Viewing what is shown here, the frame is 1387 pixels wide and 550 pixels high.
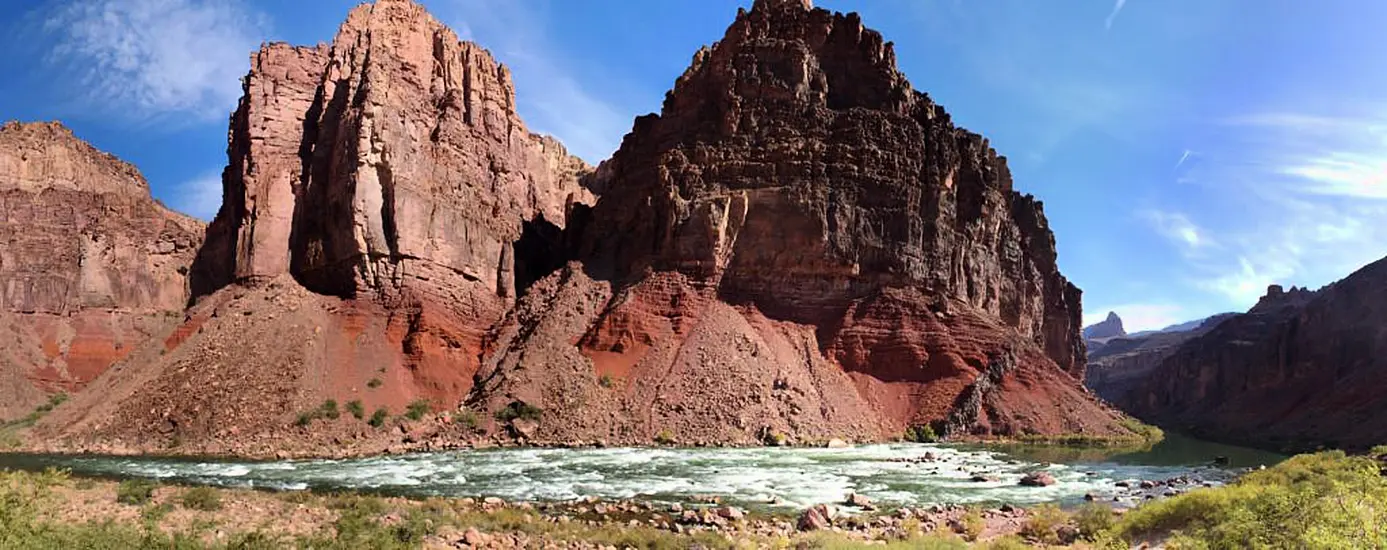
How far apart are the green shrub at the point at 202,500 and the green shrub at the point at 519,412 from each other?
23907 mm

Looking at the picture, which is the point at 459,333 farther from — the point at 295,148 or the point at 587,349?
the point at 295,148

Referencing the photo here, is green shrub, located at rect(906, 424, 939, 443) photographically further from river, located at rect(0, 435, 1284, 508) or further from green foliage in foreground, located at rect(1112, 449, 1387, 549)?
green foliage in foreground, located at rect(1112, 449, 1387, 549)

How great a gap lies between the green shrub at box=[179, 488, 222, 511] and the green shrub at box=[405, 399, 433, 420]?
80.0ft

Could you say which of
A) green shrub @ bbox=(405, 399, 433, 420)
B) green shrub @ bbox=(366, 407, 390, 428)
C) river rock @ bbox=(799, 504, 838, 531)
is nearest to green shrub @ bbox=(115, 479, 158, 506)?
river rock @ bbox=(799, 504, 838, 531)

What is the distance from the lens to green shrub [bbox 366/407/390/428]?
45.0 m

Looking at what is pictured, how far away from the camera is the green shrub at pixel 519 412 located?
4672 cm

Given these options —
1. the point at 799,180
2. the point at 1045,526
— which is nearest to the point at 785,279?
the point at 799,180

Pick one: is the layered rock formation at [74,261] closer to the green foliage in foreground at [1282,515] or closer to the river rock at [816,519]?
the river rock at [816,519]

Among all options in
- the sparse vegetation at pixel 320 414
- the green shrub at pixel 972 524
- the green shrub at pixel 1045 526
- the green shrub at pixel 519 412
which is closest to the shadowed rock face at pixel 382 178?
the green shrub at pixel 519 412

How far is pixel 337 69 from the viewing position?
64.8m

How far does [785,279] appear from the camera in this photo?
61.5 metres

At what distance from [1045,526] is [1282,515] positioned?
689 cm

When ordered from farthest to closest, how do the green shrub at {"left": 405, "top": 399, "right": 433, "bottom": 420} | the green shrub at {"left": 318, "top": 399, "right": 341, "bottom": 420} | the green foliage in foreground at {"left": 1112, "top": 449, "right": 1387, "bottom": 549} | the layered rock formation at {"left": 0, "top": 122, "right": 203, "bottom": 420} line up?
the layered rock formation at {"left": 0, "top": 122, "right": 203, "bottom": 420} < the green shrub at {"left": 405, "top": 399, "right": 433, "bottom": 420} < the green shrub at {"left": 318, "top": 399, "right": 341, "bottom": 420} < the green foliage in foreground at {"left": 1112, "top": 449, "right": 1387, "bottom": 549}

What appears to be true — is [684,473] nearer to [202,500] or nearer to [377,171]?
[202,500]
